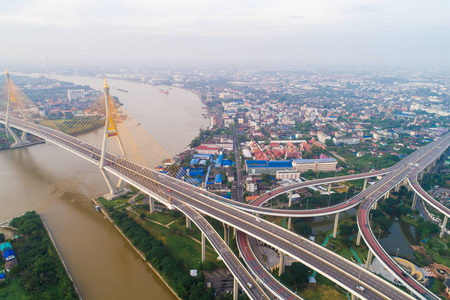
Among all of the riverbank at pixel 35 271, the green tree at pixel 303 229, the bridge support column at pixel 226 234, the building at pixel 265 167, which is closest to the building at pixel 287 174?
the building at pixel 265 167

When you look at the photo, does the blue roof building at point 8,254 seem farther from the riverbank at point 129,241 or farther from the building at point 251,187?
the building at point 251,187

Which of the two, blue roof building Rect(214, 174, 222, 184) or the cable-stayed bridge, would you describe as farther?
blue roof building Rect(214, 174, 222, 184)

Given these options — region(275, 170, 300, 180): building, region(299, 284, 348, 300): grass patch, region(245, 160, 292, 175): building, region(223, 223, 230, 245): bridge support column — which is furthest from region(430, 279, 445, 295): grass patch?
region(245, 160, 292, 175): building

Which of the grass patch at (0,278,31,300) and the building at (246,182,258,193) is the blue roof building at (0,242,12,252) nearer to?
the grass patch at (0,278,31,300)

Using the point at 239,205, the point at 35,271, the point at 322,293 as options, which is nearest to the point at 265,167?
the point at 239,205

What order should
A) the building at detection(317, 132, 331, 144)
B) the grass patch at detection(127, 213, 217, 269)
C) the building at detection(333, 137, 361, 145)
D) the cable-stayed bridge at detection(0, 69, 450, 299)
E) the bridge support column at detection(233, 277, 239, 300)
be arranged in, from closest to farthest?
the cable-stayed bridge at detection(0, 69, 450, 299) < the bridge support column at detection(233, 277, 239, 300) < the grass patch at detection(127, 213, 217, 269) < the building at detection(333, 137, 361, 145) < the building at detection(317, 132, 331, 144)

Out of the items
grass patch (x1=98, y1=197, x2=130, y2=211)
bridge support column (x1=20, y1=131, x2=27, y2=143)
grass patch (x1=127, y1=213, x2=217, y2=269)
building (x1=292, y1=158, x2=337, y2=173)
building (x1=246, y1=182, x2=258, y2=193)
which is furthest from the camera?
bridge support column (x1=20, y1=131, x2=27, y2=143)

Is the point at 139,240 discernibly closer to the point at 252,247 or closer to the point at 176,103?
the point at 252,247
